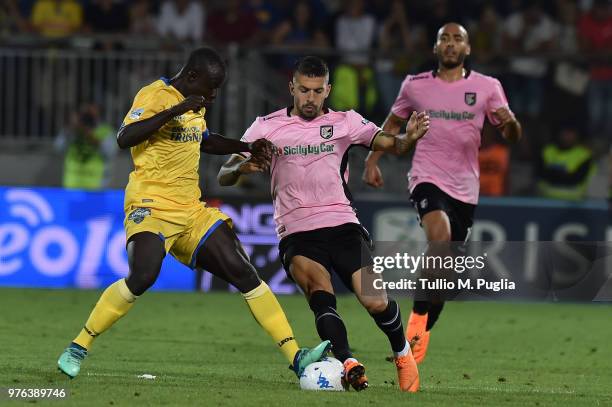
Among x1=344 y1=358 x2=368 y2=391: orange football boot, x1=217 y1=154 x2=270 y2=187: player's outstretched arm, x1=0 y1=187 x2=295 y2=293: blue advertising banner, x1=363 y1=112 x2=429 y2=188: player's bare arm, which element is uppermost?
x1=363 y1=112 x2=429 y2=188: player's bare arm

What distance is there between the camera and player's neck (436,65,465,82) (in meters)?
10.9

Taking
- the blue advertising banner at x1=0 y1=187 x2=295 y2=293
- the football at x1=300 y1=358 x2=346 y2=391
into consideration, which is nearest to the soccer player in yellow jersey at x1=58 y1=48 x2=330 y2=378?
the football at x1=300 y1=358 x2=346 y2=391

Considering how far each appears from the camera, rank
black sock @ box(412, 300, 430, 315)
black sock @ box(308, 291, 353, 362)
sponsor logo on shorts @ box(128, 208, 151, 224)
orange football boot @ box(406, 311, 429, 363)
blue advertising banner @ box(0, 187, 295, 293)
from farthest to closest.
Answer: blue advertising banner @ box(0, 187, 295, 293) < black sock @ box(412, 300, 430, 315) < orange football boot @ box(406, 311, 429, 363) < sponsor logo on shorts @ box(128, 208, 151, 224) < black sock @ box(308, 291, 353, 362)

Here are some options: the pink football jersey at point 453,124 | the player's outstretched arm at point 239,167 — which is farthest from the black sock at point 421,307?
the player's outstretched arm at point 239,167

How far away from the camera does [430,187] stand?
1082 centimetres

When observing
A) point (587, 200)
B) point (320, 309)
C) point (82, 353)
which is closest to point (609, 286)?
point (320, 309)

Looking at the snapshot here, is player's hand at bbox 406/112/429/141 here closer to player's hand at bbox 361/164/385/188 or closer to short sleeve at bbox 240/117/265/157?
short sleeve at bbox 240/117/265/157

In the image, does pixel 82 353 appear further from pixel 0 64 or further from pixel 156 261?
pixel 0 64

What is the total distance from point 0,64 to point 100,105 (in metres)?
1.52

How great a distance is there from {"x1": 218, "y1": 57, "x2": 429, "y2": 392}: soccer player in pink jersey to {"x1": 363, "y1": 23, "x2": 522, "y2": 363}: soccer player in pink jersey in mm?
2138

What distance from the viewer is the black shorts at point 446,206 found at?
10781 millimetres

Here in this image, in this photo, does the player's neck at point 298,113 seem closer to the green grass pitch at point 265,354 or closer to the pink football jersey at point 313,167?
the pink football jersey at point 313,167

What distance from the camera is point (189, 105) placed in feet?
27.7

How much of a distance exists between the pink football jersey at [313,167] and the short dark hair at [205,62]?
54cm
